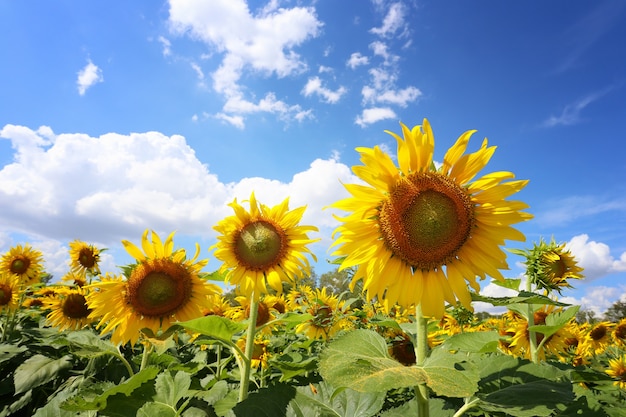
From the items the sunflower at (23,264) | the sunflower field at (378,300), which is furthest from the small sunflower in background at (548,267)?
the sunflower at (23,264)

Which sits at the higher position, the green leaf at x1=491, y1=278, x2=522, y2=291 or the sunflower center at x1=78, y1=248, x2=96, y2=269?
the sunflower center at x1=78, y1=248, x2=96, y2=269

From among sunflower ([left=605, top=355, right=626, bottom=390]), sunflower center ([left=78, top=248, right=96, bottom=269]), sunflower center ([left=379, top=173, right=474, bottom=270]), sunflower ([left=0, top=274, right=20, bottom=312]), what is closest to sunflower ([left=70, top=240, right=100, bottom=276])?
sunflower center ([left=78, top=248, right=96, bottom=269])

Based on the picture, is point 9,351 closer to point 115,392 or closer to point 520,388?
point 115,392

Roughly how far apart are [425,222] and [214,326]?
60.3 inches

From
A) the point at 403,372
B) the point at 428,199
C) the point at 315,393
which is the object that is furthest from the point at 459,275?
the point at 315,393

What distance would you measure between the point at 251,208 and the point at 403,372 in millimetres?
2828

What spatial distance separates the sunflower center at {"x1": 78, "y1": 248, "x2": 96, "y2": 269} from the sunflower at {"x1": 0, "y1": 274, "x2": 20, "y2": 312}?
1.24 m

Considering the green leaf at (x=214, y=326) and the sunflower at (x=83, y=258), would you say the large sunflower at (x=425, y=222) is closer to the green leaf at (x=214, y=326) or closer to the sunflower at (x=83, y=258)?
the green leaf at (x=214, y=326)

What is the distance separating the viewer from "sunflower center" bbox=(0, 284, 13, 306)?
25.1 ft

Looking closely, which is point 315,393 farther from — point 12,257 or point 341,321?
point 12,257

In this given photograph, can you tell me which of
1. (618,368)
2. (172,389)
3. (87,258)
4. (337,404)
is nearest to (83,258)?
(87,258)

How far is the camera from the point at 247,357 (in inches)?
120

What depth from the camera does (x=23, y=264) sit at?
30.0 feet

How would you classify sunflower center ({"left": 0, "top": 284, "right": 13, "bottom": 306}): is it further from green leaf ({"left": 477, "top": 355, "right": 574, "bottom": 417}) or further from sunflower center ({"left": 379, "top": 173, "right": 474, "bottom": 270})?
green leaf ({"left": 477, "top": 355, "right": 574, "bottom": 417})
